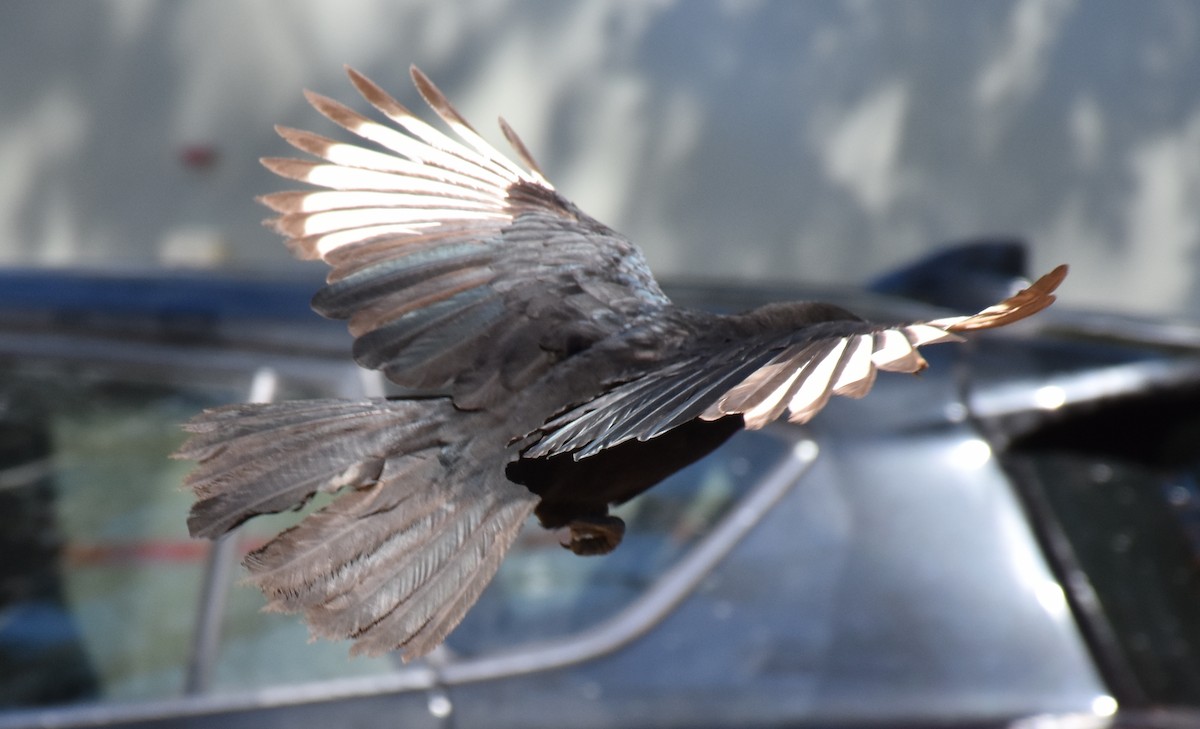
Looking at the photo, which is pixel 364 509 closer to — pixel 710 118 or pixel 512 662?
pixel 512 662

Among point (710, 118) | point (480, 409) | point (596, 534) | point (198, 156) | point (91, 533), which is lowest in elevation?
point (596, 534)

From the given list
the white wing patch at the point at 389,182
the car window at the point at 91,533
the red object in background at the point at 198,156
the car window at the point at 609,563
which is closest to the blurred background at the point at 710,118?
the red object in background at the point at 198,156

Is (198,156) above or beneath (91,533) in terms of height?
above

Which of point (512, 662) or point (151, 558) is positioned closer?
point (512, 662)

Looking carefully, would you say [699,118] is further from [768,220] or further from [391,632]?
[391,632]

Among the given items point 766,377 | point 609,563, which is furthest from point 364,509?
point 609,563

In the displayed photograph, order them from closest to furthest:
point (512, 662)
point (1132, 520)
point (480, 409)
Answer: point (480, 409) → point (512, 662) → point (1132, 520)
